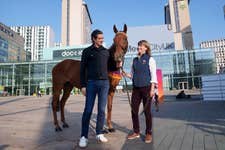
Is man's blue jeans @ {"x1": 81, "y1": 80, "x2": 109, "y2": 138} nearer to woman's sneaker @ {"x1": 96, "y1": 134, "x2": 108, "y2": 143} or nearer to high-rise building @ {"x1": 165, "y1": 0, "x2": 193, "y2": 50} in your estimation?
woman's sneaker @ {"x1": 96, "y1": 134, "x2": 108, "y2": 143}

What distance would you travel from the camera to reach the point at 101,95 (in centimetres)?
355

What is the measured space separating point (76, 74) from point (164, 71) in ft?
191

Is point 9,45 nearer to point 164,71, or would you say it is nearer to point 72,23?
point 72,23

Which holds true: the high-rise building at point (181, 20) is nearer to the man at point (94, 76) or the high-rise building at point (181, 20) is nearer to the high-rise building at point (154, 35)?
the high-rise building at point (154, 35)

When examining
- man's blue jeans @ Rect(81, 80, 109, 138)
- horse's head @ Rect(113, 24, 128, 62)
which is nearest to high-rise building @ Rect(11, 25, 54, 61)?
horse's head @ Rect(113, 24, 128, 62)

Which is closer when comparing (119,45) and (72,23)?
(119,45)

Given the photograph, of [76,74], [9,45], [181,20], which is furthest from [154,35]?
[76,74]

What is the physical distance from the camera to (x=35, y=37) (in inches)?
6373

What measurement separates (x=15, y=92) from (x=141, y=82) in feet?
214

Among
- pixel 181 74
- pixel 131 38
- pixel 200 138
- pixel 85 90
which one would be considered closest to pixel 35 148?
pixel 85 90

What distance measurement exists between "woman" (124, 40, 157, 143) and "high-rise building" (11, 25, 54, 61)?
546 feet

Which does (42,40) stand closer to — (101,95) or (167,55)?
(167,55)

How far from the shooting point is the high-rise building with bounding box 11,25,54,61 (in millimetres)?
160625

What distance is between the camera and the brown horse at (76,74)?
12.7ft
